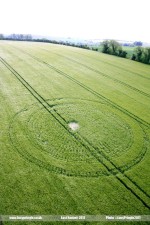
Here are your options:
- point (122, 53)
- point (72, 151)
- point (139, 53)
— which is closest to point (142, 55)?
point (139, 53)

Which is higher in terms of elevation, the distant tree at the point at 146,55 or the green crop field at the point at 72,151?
the distant tree at the point at 146,55

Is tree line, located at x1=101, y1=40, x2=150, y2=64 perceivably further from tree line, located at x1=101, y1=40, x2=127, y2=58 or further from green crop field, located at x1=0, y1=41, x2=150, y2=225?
green crop field, located at x1=0, y1=41, x2=150, y2=225

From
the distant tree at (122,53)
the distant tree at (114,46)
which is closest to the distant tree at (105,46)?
the distant tree at (114,46)

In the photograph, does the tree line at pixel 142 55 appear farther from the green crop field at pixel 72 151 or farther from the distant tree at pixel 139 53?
the green crop field at pixel 72 151

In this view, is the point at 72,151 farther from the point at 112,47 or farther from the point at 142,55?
the point at 112,47

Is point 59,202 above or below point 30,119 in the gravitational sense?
below

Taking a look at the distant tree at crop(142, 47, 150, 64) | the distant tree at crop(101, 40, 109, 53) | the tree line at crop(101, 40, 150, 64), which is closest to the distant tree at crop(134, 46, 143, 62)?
the tree line at crop(101, 40, 150, 64)

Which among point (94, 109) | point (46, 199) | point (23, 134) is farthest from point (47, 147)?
point (94, 109)

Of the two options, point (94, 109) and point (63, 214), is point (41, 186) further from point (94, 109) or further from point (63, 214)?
point (94, 109)
